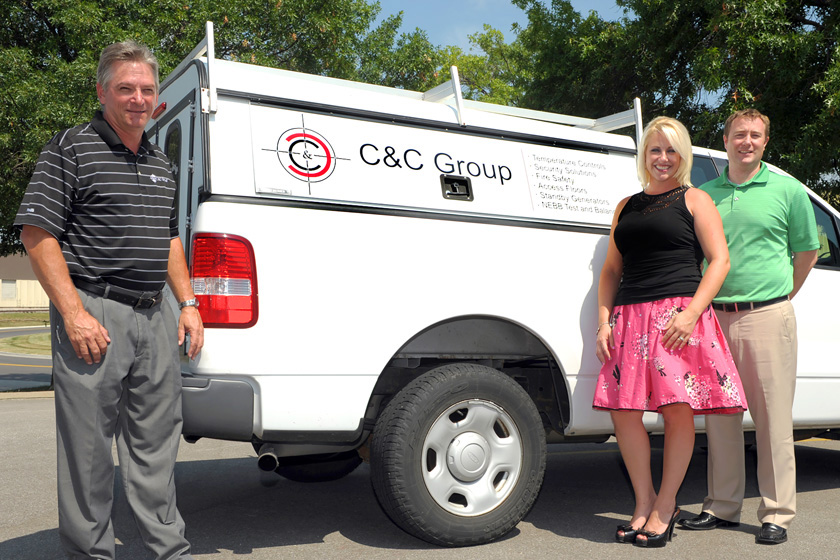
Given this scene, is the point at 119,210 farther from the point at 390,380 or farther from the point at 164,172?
the point at 390,380

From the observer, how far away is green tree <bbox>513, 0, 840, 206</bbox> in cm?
986

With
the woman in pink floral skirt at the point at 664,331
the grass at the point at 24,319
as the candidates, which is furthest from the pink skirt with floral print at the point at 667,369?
the grass at the point at 24,319

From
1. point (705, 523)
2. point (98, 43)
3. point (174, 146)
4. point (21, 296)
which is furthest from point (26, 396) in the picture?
point (21, 296)

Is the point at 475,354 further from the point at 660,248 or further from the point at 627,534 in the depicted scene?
the point at 627,534

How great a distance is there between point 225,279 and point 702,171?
10.00 ft

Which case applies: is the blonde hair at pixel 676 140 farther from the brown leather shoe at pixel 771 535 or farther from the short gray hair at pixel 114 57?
the short gray hair at pixel 114 57

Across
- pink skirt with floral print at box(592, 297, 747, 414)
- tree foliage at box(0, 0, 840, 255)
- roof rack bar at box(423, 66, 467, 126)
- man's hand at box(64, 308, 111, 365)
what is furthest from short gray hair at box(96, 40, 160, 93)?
tree foliage at box(0, 0, 840, 255)

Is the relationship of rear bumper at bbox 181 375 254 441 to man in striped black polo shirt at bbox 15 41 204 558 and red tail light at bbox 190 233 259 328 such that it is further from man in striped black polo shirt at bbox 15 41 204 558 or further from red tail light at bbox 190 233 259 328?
red tail light at bbox 190 233 259 328

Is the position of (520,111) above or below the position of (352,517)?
above

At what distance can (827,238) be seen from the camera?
4.88m

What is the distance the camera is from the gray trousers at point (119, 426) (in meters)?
2.79

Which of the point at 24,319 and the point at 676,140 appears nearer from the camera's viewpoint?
the point at 676,140

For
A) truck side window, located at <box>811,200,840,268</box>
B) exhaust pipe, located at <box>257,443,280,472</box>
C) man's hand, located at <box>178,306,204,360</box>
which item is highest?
truck side window, located at <box>811,200,840,268</box>

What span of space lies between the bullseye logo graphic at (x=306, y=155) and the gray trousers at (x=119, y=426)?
80cm
